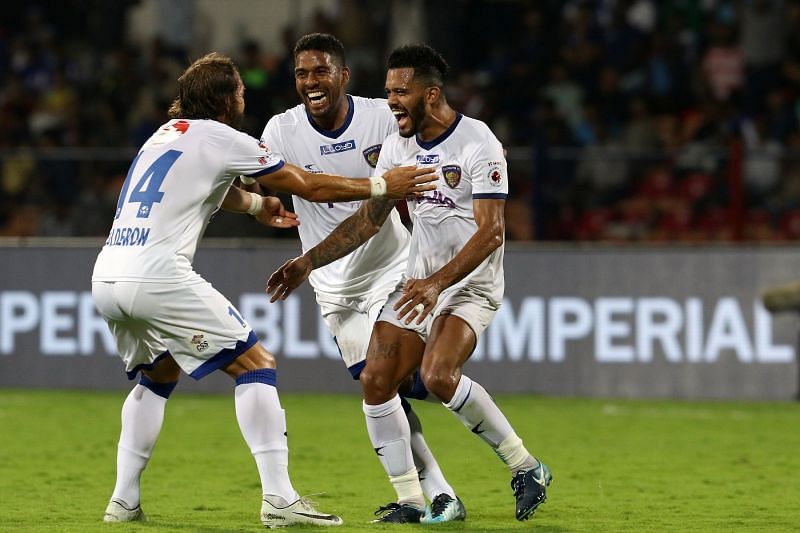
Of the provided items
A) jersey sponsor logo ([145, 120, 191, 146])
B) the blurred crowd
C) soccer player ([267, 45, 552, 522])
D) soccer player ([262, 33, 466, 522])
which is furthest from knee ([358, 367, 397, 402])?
the blurred crowd

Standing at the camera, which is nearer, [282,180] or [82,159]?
[282,180]

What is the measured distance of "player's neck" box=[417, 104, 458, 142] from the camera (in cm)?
679

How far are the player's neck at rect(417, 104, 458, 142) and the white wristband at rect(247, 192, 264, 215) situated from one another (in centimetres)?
83

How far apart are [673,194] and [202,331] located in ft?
24.3

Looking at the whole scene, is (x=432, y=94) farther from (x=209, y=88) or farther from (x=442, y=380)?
(x=442, y=380)

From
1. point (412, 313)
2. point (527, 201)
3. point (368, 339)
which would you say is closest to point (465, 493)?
point (368, 339)

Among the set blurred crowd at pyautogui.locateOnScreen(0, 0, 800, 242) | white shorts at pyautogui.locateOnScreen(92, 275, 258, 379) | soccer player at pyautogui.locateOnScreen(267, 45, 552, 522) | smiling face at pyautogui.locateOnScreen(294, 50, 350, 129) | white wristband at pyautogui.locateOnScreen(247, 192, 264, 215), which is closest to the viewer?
white shorts at pyautogui.locateOnScreen(92, 275, 258, 379)

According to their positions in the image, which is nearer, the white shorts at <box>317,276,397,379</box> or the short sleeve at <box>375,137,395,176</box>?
the short sleeve at <box>375,137,395,176</box>

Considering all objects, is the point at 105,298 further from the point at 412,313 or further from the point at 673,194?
the point at 673,194

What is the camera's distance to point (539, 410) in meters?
12.1

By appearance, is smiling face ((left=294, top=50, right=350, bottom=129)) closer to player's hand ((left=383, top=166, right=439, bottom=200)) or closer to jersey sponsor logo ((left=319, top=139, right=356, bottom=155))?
jersey sponsor logo ((left=319, top=139, right=356, bottom=155))

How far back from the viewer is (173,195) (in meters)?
6.22

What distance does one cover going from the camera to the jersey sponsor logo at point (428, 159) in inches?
266

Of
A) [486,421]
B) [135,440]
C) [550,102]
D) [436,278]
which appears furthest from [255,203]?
[550,102]
